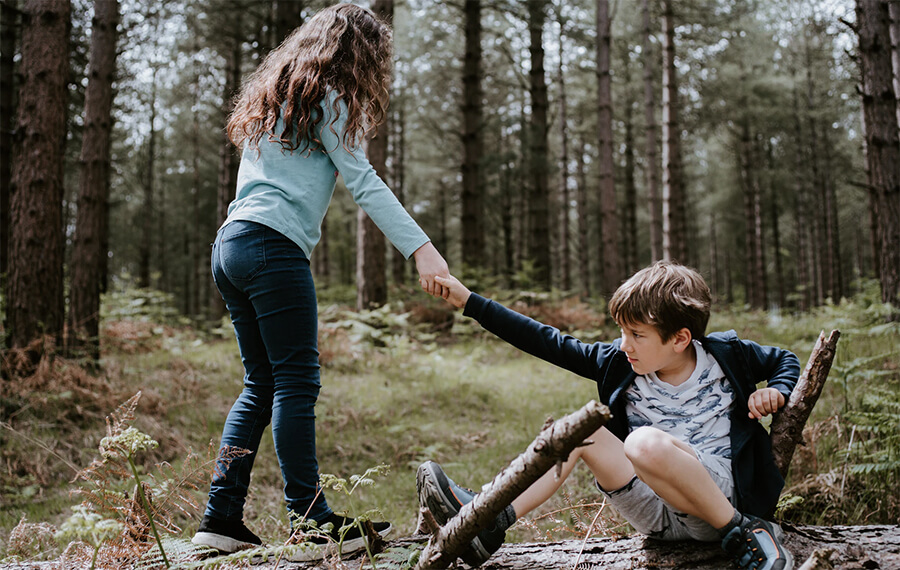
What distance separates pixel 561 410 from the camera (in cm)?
510

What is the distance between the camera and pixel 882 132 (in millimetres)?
7285

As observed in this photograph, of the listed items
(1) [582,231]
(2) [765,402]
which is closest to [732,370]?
(2) [765,402]

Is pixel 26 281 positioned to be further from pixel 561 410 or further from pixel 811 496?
pixel 811 496

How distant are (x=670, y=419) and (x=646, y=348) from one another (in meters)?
0.32

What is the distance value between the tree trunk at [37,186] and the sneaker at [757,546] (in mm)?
5446

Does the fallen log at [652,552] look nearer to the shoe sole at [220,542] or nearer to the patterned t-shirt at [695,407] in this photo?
the shoe sole at [220,542]

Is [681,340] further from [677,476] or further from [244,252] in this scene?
[244,252]

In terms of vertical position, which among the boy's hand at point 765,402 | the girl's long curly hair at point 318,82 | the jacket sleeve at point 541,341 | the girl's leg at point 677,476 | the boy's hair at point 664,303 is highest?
the girl's long curly hair at point 318,82

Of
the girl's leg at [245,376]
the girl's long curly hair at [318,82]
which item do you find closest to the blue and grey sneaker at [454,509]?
the girl's leg at [245,376]

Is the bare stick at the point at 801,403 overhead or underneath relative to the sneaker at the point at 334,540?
overhead

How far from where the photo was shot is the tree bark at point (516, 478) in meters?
1.50

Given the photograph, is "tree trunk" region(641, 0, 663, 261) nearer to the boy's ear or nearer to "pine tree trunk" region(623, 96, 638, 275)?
"pine tree trunk" region(623, 96, 638, 275)

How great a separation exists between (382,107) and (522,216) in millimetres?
21464

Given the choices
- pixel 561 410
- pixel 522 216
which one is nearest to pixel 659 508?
pixel 561 410
